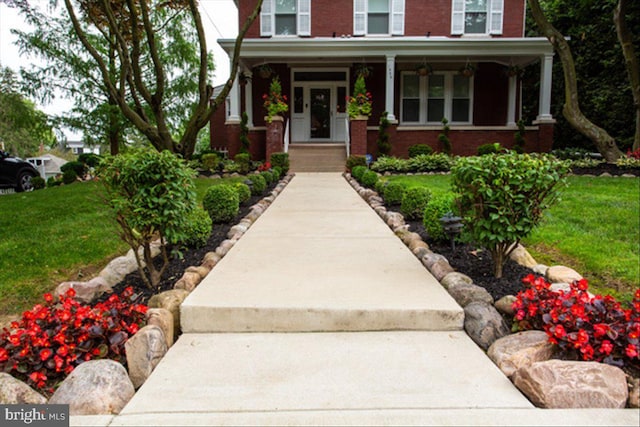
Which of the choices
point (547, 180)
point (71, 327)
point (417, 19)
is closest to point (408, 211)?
point (547, 180)

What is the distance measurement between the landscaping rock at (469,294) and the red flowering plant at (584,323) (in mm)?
322

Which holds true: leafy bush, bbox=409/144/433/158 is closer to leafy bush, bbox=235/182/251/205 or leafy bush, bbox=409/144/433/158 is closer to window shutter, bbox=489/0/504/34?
window shutter, bbox=489/0/504/34

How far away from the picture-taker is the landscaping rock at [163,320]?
3049mm

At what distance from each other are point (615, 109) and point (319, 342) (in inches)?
695

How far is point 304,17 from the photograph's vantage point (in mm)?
16609

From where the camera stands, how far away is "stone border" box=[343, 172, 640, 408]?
2.46 metres

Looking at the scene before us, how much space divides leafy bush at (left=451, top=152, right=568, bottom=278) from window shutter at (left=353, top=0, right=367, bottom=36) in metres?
14.1

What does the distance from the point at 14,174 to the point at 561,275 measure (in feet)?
47.4

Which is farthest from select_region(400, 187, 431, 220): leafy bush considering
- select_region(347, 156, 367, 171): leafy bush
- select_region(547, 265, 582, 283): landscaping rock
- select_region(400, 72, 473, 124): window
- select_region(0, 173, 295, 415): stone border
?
select_region(400, 72, 473, 124): window

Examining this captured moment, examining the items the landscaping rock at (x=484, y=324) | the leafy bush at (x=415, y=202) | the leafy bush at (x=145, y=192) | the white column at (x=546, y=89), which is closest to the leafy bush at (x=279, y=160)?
the leafy bush at (x=415, y=202)

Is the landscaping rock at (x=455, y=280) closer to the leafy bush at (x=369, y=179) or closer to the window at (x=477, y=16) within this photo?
the leafy bush at (x=369, y=179)

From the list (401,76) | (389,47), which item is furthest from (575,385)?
(401,76)

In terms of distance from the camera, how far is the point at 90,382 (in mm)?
2463

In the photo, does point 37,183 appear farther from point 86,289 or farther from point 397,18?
point 397,18
